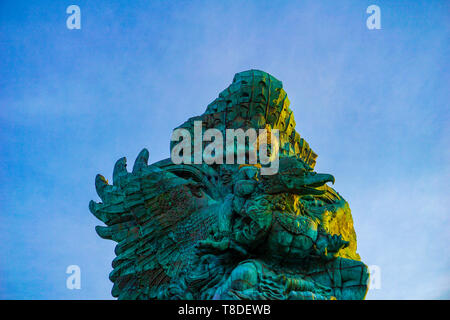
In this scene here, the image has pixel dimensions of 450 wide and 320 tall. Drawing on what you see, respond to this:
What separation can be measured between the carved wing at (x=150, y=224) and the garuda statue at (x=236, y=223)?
0.02 metres

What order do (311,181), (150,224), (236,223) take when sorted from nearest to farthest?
(311,181)
(236,223)
(150,224)

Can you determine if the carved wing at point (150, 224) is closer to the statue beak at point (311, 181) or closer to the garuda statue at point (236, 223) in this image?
the garuda statue at point (236, 223)

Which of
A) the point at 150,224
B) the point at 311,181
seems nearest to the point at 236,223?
the point at 311,181

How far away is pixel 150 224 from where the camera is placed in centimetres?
930

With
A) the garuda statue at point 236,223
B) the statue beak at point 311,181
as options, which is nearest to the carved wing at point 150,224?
the garuda statue at point 236,223

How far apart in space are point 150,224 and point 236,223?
1808 mm

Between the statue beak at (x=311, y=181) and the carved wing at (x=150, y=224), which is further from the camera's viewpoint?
the carved wing at (x=150, y=224)

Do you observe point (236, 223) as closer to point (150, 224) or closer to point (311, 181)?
point (311, 181)

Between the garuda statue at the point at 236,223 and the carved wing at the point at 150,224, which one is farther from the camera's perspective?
the carved wing at the point at 150,224

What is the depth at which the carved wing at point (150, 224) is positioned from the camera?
9141 mm

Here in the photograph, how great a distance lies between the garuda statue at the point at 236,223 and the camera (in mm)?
7867

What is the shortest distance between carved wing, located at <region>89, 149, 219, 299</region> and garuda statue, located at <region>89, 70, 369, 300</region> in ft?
0.06

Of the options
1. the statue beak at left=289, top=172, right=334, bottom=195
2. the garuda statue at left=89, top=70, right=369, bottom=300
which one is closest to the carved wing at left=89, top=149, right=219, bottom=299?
the garuda statue at left=89, top=70, right=369, bottom=300
